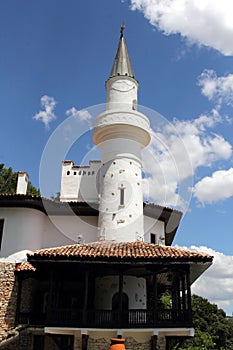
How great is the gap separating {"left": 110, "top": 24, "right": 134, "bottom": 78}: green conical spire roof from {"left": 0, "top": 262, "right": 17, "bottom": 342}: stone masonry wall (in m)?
11.1

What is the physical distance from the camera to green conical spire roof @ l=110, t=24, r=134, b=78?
20016 mm

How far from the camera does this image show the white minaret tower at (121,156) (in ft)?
56.3

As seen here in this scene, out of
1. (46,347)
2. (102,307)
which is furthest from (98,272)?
(46,347)

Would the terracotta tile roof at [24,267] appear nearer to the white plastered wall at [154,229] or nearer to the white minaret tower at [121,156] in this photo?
the white minaret tower at [121,156]

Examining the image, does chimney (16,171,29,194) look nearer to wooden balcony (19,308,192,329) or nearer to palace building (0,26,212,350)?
palace building (0,26,212,350)

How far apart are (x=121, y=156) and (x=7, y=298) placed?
318 inches

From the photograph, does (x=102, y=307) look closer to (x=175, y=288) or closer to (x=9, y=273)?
(x=175, y=288)

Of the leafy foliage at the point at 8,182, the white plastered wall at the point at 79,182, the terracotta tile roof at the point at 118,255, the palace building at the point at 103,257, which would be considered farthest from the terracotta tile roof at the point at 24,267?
the leafy foliage at the point at 8,182

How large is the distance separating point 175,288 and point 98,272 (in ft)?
11.0

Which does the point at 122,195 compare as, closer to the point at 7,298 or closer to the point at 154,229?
the point at 154,229

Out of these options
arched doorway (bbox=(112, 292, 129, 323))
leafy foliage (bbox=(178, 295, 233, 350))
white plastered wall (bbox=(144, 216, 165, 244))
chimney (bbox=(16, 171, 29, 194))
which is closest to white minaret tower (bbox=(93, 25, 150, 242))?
white plastered wall (bbox=(144, 216, 165, 244))

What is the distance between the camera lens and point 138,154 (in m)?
18.7

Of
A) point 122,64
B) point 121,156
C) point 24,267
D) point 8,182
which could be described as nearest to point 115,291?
point 24,267

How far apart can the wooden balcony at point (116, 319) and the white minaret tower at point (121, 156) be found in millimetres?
4159
